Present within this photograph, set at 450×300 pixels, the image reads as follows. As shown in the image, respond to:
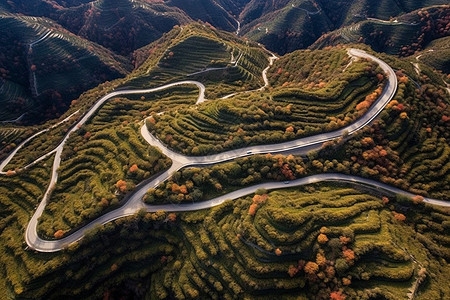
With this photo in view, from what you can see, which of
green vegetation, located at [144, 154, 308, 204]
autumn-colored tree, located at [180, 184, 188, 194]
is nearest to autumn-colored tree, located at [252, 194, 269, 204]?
green vegetation, located at [144, 154, 308, 204]

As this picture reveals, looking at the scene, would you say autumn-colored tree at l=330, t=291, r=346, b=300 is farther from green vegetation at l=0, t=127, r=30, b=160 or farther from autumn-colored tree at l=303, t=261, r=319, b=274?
green vegetation at l=0, t=127, r=30, b=160

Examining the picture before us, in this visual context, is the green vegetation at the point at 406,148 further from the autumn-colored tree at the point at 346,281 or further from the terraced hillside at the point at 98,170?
the terraced hillside at the point at 98,170

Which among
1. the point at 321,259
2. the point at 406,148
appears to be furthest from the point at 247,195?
the point at 406,148

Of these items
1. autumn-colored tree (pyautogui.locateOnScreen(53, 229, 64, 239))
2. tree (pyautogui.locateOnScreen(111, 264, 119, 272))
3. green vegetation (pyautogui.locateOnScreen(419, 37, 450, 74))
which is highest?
green vegetation (pyautogui.locateOnScreen(419, 37, 450, 74))

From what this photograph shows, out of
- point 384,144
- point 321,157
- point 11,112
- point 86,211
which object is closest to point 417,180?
point 384,144

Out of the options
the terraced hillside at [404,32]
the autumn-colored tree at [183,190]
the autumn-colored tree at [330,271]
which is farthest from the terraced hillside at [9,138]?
the terraced hillside at [404,32]

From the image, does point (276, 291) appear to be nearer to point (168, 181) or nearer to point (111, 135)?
point (168, 181)
